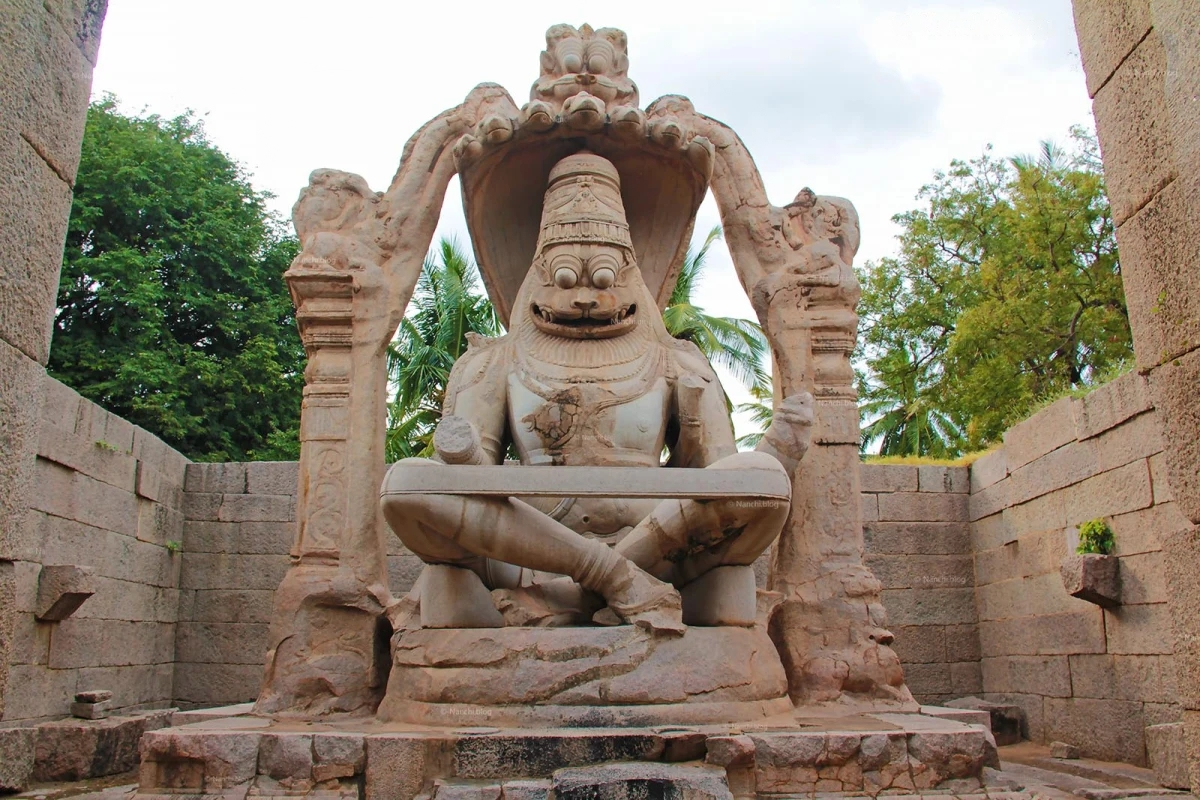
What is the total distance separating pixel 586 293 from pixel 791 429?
1295mm

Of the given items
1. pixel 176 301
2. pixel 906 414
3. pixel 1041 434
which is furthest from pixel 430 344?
pixel 1041 434

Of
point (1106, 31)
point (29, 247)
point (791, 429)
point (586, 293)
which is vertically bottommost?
point (791, 429)

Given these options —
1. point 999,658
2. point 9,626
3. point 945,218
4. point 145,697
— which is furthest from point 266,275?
point 9,626

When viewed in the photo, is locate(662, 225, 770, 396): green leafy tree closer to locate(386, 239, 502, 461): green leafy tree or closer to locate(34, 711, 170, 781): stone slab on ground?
locate(386, 239, 502, 461): green leafy tree

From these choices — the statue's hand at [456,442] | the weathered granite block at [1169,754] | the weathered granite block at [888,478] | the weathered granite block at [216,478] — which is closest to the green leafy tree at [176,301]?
the weathered granite block at [216,478]

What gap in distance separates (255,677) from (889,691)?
5418mm

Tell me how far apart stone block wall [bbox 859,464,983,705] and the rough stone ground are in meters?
1.01

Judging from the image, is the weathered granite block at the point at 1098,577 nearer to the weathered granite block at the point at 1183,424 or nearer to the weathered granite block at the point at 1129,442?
the weathered granite block at the point at 1129,442

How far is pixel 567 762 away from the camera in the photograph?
10.9ft

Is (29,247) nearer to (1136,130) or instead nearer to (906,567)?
(1136,130)

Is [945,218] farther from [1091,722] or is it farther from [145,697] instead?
[145,697]

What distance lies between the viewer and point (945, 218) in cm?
1962

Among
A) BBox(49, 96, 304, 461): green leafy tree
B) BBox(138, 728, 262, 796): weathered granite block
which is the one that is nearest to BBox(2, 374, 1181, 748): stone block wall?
BBox(138, 728, 262, 796): weathered granite block

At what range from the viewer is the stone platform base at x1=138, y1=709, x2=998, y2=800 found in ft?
10.4
